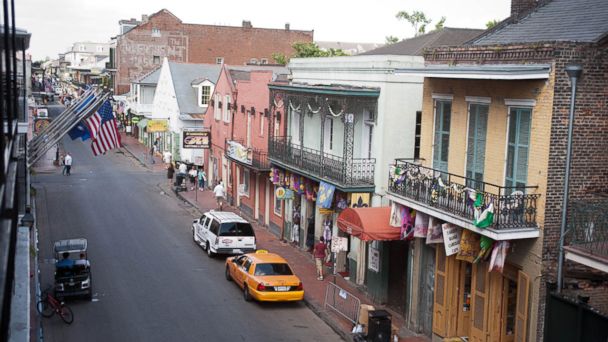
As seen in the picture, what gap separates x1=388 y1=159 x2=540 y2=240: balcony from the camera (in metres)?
15.6

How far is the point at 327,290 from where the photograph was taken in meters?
22.5

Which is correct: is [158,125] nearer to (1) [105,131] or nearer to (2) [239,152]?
(2) [239,152]

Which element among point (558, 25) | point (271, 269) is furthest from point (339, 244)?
point (558, 25)

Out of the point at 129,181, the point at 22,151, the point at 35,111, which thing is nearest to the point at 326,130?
the point at 22,151

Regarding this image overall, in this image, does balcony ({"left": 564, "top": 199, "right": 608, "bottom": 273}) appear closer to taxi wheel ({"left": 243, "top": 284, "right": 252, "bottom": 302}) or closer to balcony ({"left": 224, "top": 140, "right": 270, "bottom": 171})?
taxi wheel ({"left": 243, "top": 284, "right": 252, "bottom": 302})

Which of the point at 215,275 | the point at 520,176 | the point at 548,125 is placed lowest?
the point at 215,275

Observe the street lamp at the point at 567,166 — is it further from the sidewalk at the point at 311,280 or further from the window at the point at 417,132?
the window at the point at 417,132

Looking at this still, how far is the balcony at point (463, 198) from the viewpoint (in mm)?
15570

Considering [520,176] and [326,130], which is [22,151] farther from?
[520,176]

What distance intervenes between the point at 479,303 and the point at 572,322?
12.3 feet

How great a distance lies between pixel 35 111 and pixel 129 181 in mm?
8709

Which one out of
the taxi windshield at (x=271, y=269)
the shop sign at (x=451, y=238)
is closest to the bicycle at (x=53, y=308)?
the taxi windshield at (x=271, y=269)

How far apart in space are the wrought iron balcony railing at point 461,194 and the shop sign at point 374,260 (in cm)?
340

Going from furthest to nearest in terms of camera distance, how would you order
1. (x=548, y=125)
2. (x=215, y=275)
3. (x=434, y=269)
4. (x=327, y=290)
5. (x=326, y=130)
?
(x=326, y=130) < (x=215, y=275) < (x=327, y=290) < (x=434, y=269) < (x=548, y=125)
